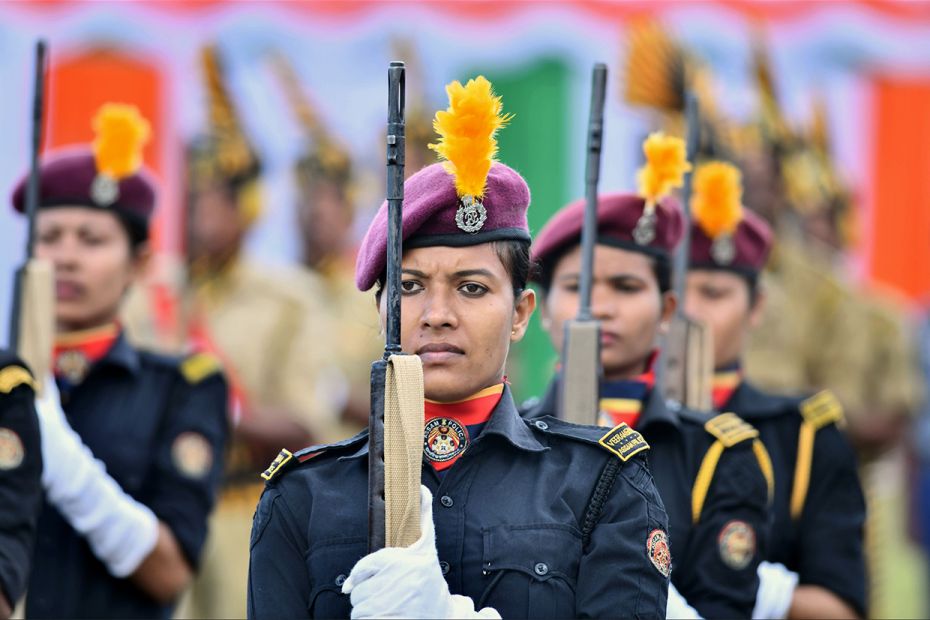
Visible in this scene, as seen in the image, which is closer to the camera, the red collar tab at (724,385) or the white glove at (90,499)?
the white glove at (90,499)

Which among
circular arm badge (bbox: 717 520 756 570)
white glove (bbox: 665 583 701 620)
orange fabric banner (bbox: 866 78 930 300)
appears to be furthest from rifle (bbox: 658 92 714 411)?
orange fabric banner (bbox: 866 78 930 300)

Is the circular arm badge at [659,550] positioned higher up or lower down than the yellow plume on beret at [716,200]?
lower down

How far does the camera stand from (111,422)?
5.67 metres

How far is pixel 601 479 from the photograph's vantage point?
3.54 meters

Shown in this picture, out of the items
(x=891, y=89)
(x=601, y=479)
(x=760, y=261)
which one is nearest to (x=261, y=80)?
(x=891, y=89)

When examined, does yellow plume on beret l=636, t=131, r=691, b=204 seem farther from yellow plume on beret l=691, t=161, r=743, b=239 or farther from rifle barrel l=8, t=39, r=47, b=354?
rifle barrel l=8, t=39, r=47, b=354

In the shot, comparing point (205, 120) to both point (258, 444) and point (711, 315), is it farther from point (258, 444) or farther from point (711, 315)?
point (711, 315)

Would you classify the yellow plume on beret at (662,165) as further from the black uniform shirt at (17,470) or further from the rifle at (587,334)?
the black uniform shirt at (17,470)

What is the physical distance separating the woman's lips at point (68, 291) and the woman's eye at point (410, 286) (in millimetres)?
2357

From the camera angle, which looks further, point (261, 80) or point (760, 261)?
point (261, 80)

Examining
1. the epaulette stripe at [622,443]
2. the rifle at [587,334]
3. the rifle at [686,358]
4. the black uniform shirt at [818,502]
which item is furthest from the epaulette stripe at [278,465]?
the black uniform shirt at [818,502]

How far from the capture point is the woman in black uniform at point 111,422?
545 cm

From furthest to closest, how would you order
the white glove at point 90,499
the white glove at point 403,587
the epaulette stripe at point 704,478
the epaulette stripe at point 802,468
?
the epaulette stripe at point 802,468 < the white glove at point 90,499 < the epaulette stripe at point 704,478 < the white glove at point 403,587

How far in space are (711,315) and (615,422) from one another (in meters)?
1.22
